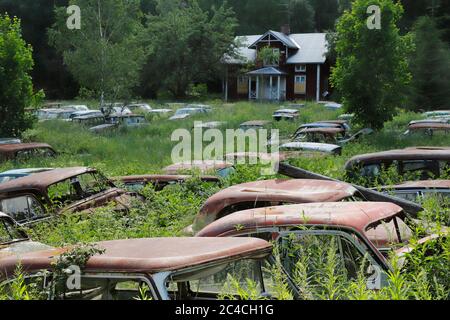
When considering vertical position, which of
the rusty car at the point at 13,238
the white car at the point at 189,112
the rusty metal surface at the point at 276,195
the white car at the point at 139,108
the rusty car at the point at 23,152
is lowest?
the white car at the point at 139,108

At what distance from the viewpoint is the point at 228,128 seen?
2777cm

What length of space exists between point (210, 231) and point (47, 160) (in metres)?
12.4

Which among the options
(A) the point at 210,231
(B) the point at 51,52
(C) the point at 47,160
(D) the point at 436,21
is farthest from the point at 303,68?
(A) the point at 210,231

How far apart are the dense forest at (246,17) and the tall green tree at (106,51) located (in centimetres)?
1901

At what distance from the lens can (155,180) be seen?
12.0m

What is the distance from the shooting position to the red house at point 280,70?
53250 mm

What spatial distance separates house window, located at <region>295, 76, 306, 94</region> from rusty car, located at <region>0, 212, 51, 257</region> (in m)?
48.2

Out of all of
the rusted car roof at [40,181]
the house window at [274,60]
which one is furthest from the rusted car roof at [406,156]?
the house window at [274,60]

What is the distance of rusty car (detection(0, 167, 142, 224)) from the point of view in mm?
9539

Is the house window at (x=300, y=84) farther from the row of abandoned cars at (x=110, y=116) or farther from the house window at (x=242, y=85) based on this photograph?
the row of abandoned cars at (x=110, y=116)

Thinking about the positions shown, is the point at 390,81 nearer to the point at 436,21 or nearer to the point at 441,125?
the point at 441,125

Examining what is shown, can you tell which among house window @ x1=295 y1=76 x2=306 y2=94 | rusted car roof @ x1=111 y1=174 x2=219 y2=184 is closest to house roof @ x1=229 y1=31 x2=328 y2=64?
house window @ x1=295 y1=76 x2=306 y2=94

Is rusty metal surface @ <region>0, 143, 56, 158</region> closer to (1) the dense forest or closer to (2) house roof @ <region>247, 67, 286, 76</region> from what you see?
(1) the dense forest

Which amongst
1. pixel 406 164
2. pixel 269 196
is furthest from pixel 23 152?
pixel 269 196
